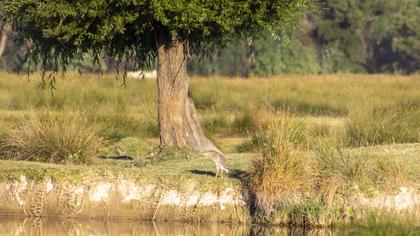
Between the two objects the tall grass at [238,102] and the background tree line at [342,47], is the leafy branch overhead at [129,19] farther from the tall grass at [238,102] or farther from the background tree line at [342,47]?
the background tree line at [342,47]

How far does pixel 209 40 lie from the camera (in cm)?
2189

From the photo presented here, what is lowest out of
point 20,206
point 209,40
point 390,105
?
point 390,105

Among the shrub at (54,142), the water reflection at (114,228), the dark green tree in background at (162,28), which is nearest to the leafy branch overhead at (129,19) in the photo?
the dark green tree in background at (162,28)

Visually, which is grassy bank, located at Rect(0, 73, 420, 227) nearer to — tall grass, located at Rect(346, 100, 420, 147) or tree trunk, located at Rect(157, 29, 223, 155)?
tall grass, located at Rect(346, 100, 420, 147)

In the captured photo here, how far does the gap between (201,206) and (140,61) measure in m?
5.78

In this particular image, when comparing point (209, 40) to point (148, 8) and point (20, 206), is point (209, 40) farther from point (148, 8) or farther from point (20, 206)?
point (20, 206)

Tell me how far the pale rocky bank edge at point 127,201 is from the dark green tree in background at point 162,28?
302 cm

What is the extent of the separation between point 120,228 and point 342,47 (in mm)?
60575

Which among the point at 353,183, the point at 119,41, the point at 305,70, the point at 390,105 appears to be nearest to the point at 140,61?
the point at 119,41

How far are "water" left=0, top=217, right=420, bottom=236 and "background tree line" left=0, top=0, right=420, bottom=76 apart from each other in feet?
165

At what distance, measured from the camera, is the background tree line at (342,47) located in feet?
230

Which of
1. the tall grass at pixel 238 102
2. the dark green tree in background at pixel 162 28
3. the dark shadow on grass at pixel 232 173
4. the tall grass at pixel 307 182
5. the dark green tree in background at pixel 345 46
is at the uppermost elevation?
the dark green tree in background at pixel 162 28

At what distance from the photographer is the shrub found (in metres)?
21.6

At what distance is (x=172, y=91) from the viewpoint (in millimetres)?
21656
